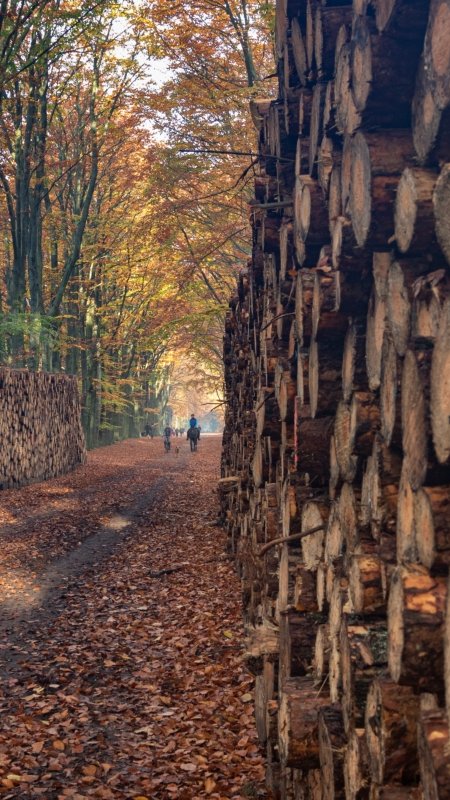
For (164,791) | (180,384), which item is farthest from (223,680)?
(180,384)

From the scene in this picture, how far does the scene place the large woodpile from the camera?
6.86 feet

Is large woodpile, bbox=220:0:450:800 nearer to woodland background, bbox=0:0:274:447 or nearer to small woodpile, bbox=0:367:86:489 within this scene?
woodland background, bbox=0:0:274:447

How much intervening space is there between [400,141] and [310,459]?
1.70m

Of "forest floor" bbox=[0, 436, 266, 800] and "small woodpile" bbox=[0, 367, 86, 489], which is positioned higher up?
"small woodpile" bbox=[0, 367, 86, 489]

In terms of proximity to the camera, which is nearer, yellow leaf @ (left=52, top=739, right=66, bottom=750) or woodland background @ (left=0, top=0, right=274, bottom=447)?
yellow leaf @ (left=52, top=739, right=66, bottom=750)

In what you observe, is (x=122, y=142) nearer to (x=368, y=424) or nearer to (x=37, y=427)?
(x=37, y=427)

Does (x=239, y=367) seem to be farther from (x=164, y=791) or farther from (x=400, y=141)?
(x=400, y=141)

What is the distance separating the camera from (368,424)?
9.50ft

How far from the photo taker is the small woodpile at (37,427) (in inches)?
709

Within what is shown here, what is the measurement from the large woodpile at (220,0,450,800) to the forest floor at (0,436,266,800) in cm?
71

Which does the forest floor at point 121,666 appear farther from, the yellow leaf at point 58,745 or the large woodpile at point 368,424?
the large woodpile at point 368,424

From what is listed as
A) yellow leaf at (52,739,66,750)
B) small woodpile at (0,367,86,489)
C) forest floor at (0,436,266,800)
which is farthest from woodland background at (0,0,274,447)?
yellow leaf at (52,739,66,750)

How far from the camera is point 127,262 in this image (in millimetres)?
31797

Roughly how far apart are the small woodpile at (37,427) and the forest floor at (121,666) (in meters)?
5.31
